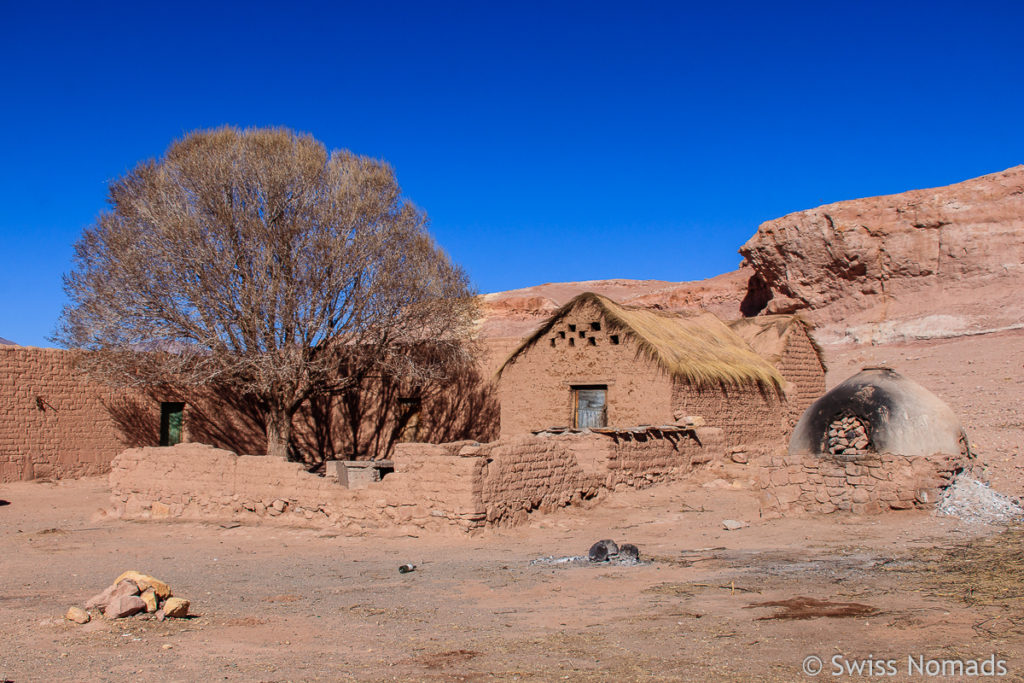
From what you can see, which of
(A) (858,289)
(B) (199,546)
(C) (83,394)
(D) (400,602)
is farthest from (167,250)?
(A) (858,289)

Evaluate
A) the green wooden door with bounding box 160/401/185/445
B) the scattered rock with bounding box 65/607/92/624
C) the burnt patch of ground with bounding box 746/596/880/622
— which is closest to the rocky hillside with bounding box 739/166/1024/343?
the green wooden door with bounding box 160/401/185/445

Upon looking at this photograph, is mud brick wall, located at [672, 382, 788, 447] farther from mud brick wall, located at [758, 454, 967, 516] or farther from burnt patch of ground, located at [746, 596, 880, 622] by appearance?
burnt patch of ground, located at [746, 596, 880, 622]

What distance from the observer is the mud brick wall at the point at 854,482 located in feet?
34.1

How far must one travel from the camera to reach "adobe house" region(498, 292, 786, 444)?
15203 mm

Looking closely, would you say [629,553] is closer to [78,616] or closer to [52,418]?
[78,616]

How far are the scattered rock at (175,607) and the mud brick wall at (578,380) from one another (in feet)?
33.3

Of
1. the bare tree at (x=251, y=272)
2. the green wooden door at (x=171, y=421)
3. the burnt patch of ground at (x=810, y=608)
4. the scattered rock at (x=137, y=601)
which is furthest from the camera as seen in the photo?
the green wooden door at (x=171, y=421)

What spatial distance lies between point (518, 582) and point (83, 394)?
43.9 feet

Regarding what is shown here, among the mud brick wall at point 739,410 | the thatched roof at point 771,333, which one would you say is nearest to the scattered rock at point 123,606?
the mud brick wall at point 739,410

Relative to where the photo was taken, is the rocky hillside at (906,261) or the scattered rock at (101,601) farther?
the rocky hillside at (906,261)

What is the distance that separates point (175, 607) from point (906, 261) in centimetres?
3699

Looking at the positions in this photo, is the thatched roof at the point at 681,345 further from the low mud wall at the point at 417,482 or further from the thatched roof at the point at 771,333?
the low mud wall at the point at 417,482

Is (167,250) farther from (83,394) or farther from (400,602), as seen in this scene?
(400,602)

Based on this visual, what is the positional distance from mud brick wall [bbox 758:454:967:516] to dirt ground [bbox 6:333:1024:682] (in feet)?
0.77
